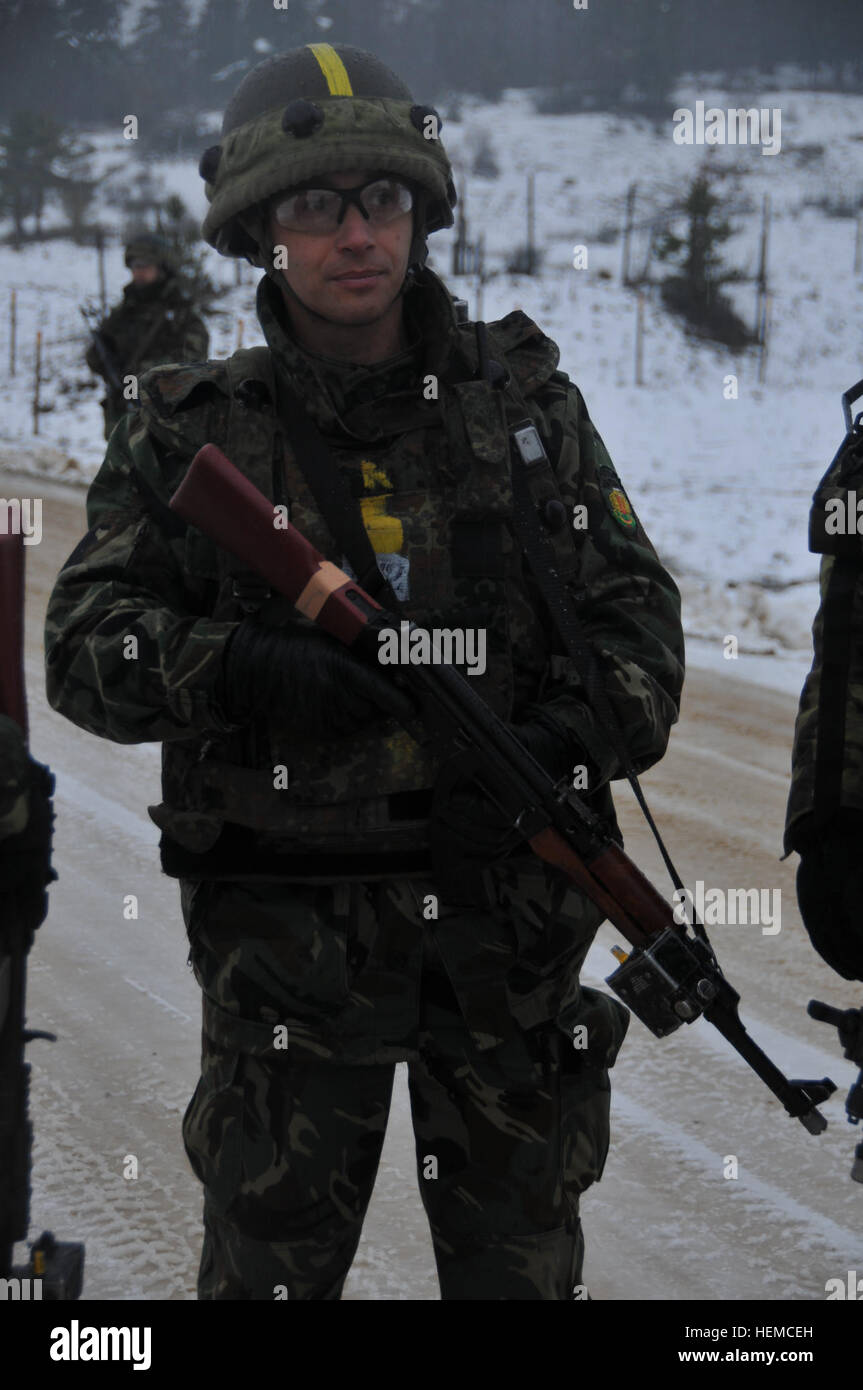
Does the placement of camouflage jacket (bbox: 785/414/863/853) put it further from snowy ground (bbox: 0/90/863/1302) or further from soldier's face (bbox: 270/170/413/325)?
snowy ground (bbox: 0/90/863/1302)

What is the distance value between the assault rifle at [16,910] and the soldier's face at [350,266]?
0.68 metres

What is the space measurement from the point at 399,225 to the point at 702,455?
20.3 meters

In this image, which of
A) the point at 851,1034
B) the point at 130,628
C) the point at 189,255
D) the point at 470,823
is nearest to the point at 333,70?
the point at 130,628

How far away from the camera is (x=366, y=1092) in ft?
7.14

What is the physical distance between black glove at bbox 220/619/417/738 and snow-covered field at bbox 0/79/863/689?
20.9ft

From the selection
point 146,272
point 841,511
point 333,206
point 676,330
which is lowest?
point 841,511

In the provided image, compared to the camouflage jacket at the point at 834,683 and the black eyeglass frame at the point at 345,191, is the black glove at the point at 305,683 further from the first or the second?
the camouflage jacket at the point at 834,683

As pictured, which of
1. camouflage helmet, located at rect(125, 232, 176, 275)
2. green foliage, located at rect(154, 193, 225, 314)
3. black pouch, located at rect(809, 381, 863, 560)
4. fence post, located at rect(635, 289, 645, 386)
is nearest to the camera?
black pouch, located at rect(809, 381, 863, 560)

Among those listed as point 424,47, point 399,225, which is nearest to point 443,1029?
point 399,225

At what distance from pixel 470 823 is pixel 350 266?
811 mm

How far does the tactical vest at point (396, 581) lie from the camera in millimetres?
2180

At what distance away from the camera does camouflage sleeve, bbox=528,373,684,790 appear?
2191 millimetres

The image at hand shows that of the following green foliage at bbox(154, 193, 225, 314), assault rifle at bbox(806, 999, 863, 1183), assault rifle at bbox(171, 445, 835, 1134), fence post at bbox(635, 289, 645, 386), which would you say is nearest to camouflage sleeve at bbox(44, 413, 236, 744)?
assault rifle at bbox(171, 445, 835, 1134)

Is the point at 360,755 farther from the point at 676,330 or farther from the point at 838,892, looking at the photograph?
the point at 676,330
